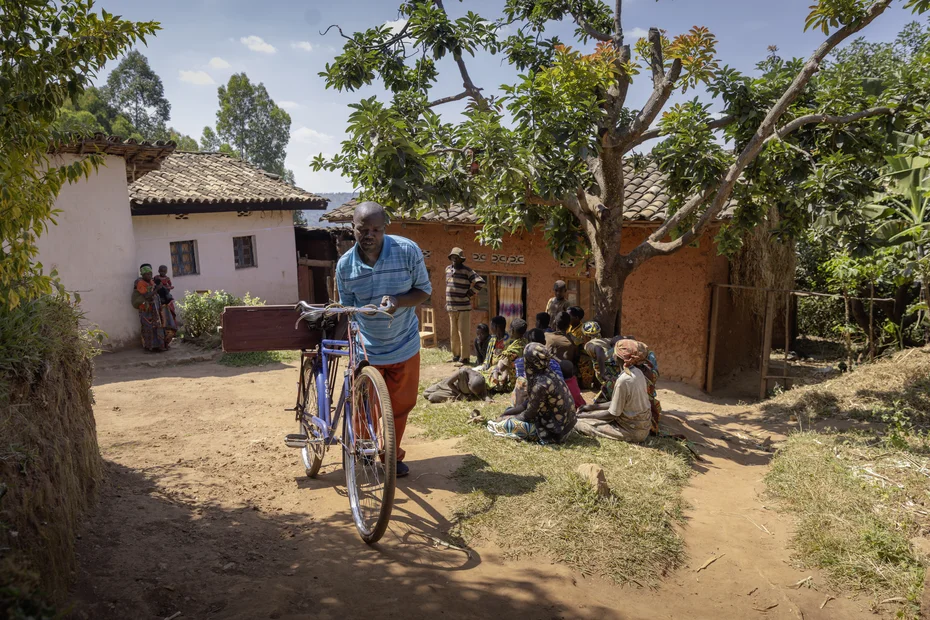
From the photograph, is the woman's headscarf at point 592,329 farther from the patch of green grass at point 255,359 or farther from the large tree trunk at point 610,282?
the patch of green grass at point 255,359

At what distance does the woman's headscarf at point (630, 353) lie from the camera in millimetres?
5691

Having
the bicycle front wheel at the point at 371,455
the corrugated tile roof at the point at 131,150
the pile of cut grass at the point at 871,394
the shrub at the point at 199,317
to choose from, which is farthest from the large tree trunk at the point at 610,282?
the corrugated tile roof at the point at 131,150

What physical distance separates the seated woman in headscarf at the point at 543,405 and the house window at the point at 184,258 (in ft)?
35.6

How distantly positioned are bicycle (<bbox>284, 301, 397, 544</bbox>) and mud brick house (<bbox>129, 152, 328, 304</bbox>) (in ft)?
33.0

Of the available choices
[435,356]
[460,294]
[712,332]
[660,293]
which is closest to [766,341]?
[712,332]

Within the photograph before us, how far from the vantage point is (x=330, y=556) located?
3.55 metres

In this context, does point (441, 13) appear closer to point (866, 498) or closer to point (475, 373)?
point (475, 373)

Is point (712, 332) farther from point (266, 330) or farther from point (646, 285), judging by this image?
point (266, 330)

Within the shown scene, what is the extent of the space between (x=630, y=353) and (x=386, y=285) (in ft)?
8.31

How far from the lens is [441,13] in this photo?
8062 millimetres

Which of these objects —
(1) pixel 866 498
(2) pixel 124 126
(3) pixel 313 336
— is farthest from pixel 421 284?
(2) pixel 124 126

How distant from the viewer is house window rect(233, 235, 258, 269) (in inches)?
609

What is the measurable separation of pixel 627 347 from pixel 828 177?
8.77 feet

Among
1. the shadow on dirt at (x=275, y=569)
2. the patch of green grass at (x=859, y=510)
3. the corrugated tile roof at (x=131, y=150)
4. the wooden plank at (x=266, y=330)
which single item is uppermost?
the corrugated tile roof at (x=131, y=150)
